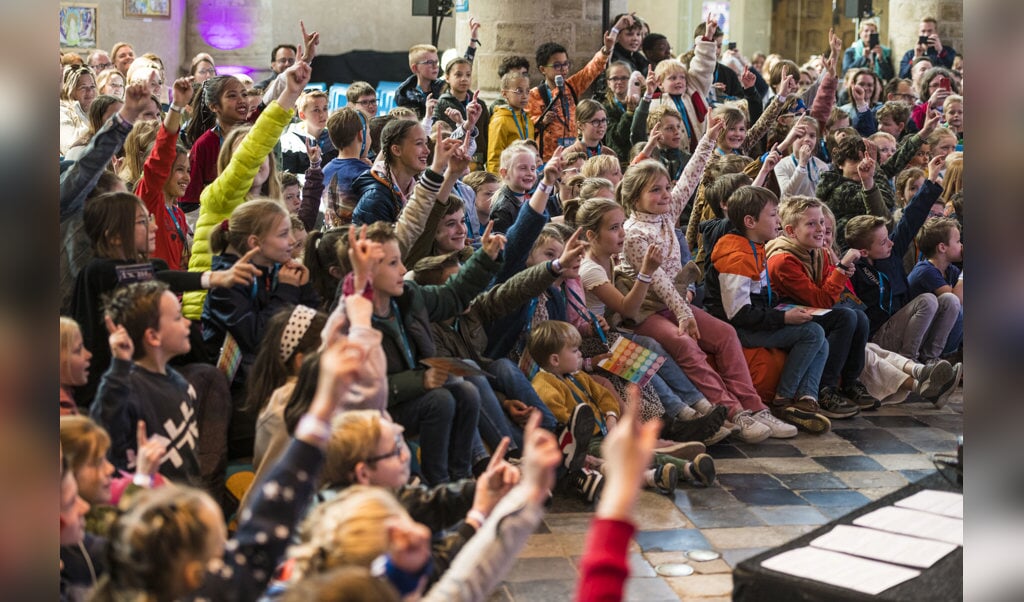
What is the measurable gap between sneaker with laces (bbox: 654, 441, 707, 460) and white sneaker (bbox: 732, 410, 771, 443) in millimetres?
577

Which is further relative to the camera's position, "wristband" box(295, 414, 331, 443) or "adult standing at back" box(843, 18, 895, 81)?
"adult standing at back" box(843, 18, 895, 81)

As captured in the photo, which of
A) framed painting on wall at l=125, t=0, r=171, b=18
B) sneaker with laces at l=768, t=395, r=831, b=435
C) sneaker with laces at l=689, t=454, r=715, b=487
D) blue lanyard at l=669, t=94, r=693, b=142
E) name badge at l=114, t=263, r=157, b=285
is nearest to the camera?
name badge at l=114, t=263, r=157, b=285

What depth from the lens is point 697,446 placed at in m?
6.46

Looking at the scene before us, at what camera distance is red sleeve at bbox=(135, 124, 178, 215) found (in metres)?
6.05

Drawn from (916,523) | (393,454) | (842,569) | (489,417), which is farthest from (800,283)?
(393,454)

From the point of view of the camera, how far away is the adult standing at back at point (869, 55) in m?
16.0

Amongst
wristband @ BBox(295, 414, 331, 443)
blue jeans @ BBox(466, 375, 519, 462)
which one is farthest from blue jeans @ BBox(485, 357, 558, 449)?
wristband @ BBox(295, 414, 331, 443)

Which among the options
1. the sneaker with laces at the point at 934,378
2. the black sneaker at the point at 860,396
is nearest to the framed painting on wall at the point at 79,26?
the black sneaker at the point at 860,396

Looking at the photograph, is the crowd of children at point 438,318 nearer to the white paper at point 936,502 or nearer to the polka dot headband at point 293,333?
the polka dot headband at point 293,333

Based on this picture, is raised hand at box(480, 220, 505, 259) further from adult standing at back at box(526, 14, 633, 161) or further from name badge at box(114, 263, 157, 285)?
adult standing at back at box(526, 14, 633, 161)

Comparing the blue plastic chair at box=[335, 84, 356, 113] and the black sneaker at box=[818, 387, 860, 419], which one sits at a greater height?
the blue plastic chair at box=[335, 84, 356, 113]

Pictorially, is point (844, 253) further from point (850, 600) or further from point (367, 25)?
point (367, 25)
